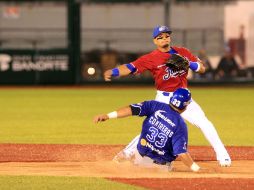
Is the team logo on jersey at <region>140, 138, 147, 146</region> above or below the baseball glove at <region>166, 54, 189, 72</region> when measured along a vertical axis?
below

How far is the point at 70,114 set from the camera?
17.2 m

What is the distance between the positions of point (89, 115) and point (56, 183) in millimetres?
8910

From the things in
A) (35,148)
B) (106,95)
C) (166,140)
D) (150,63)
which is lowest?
(106,95)

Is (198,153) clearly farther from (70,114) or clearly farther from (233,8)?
(233,8)

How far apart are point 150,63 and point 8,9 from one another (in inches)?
807

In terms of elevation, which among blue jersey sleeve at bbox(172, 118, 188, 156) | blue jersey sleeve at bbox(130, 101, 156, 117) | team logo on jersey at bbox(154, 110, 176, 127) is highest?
blue jersey sleeve at bbox(130, 101, 156, 117)

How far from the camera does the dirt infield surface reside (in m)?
8.21

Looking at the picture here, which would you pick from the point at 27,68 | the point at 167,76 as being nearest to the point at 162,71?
the point at 167,76

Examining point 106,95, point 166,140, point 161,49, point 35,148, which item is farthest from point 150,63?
point 106,95

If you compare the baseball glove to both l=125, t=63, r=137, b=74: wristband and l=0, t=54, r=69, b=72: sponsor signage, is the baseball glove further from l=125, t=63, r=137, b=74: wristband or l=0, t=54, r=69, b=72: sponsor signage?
l=0, t=54, r=69, b=72: sponsor signage

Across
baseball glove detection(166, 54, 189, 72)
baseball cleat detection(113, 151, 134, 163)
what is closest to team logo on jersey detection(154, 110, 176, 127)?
baseball glove detection(166, 54, 189, 72)

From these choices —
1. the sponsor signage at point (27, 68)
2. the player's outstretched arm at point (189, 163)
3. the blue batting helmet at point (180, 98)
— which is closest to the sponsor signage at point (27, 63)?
the sponsor signage at point (27, 68)

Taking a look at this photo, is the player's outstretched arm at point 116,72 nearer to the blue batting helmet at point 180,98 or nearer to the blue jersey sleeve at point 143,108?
the blue jersey sleeve at point 143,108

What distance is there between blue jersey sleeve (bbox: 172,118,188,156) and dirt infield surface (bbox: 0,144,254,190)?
0.25 meters
